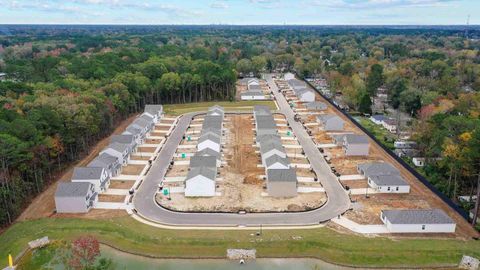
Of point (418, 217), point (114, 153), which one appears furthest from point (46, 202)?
point (418, 217)

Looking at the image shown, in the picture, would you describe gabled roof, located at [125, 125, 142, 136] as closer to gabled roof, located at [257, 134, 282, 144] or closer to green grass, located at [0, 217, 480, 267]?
gabled roof, located at [257, 134, 282, 144]

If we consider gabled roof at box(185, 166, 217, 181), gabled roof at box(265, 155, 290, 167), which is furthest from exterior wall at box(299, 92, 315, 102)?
gabled roof at box(185, 166, 217, 181)

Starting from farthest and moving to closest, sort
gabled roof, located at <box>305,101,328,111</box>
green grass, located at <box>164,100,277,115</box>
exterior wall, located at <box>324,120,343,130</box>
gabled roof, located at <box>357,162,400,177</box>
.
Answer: green grass, located at <box>164,100,277,115</box>
gabled roof, located at <box>305,101,328,111</box>
exterior wall, located at <box>324,120,343,130</box>
gabled roof, located at <box>357,162,400,177</box>

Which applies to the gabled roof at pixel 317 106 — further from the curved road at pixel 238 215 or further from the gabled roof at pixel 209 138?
the gabled roof at pixel 209 138

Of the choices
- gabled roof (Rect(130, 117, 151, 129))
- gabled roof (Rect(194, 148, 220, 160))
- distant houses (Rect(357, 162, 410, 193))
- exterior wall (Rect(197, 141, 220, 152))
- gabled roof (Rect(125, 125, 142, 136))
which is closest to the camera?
distant houses (Rect(357, 162, 410, 193))

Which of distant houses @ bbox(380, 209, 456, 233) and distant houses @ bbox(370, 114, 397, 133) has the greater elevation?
distant houses @ bbox(370, 114, 397, 133)

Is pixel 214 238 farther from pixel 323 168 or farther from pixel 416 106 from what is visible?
pixel 416 106

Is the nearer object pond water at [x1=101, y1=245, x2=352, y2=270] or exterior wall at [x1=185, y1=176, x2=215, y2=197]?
pond water at [x1=101, y1=245, x2=352, y2=270]
